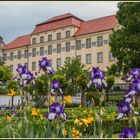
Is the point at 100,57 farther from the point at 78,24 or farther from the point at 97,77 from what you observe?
the point at 97,77

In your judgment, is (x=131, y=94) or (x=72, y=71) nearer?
(x=131, y=94)

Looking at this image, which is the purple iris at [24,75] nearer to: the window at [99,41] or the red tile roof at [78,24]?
the red tile roof at [78,24]

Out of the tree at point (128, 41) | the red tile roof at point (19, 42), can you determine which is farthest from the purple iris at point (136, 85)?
the red tile roof at point (19, 42)

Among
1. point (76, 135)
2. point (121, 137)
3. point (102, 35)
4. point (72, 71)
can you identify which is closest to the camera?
point (121, 137)

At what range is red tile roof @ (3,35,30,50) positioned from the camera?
2208 inches

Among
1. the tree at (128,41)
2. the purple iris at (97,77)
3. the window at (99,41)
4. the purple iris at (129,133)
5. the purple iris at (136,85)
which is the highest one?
the window at (99,41)

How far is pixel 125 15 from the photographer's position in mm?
29375

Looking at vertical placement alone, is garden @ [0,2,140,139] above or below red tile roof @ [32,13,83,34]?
below

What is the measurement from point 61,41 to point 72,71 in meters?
11.5

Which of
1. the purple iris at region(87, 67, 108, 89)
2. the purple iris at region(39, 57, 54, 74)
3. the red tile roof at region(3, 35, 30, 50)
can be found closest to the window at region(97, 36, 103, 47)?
the red tile roof at region(3, 35, 30, 50)

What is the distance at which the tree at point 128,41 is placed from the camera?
91.8 ft

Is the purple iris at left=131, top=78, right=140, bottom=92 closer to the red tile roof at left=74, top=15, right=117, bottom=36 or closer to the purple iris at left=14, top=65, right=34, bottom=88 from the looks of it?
the purple iris at left=14, top=65, right=34, bottom=88

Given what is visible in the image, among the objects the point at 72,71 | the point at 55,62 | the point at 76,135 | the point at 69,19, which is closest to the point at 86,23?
the point at 69,19

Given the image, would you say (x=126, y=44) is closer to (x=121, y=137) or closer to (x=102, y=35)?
(x=102, y=35)
